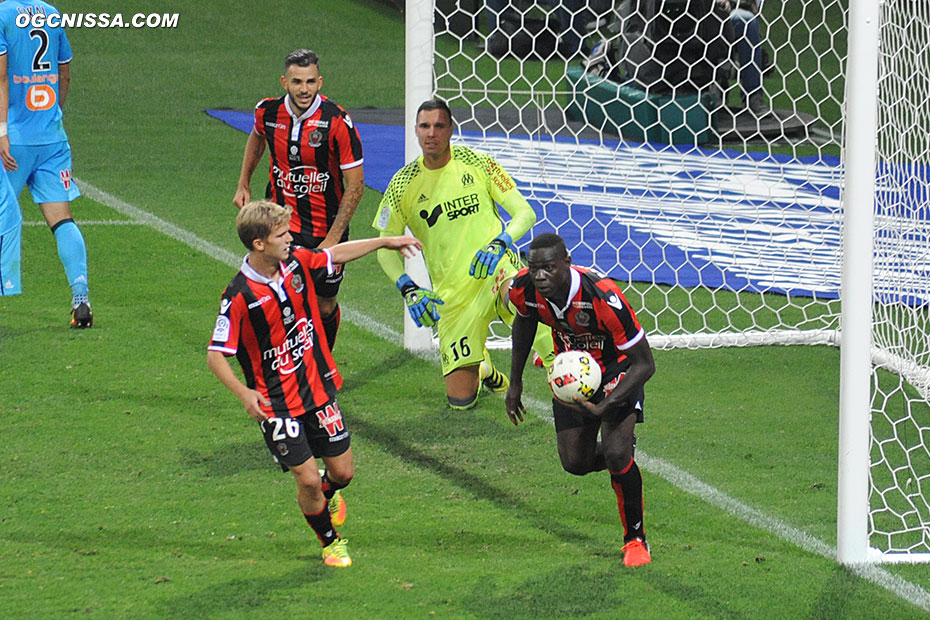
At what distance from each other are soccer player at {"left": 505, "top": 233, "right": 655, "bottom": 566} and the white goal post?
0.79 metres

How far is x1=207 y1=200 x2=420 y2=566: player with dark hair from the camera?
187 inches

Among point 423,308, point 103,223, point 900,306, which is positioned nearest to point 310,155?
point 423,308

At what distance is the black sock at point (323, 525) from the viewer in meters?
4.98

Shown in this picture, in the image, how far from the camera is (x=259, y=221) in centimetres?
469

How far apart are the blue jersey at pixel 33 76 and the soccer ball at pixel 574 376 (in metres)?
4.46

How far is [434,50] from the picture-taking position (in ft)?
26.0

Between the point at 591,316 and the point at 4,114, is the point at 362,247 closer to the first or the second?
the point at 591,316

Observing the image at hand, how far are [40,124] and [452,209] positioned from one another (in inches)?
118

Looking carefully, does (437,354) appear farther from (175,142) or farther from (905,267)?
(175,142)

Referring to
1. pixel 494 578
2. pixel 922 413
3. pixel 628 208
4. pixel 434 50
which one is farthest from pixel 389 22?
pixel 494 578

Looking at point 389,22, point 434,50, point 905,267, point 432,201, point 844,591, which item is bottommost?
point 844,591

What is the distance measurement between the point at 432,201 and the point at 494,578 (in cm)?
251

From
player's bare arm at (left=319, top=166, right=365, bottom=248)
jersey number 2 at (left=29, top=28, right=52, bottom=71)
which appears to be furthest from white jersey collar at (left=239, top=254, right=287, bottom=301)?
jersey number 2 at (left=29, top=28, right=52, bottom=71)

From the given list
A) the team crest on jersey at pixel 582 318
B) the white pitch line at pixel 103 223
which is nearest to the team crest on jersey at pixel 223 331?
the team crest on jersey at pixel 582 318
